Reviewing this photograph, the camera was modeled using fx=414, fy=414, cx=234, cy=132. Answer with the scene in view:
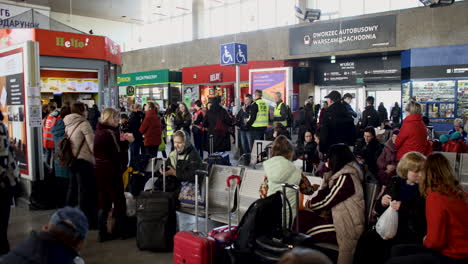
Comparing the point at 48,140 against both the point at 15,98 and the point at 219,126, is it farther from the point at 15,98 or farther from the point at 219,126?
the point at 219,126

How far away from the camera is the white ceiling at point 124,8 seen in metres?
25.9

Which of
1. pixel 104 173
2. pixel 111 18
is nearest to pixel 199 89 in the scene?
pixel 111 18

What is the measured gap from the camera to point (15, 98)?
638 cm

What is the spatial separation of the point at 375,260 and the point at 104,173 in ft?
10.00

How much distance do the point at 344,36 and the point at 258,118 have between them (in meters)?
9.28

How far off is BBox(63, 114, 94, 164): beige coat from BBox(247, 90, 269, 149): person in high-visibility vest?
4.55 m

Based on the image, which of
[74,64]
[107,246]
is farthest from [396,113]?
[107,246]

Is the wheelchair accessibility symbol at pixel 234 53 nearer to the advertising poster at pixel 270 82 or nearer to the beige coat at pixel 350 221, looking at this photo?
the advertising poster at pixel 270 82

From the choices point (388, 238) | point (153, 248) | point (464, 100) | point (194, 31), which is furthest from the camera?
point (194, 31)

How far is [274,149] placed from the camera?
12.8ft

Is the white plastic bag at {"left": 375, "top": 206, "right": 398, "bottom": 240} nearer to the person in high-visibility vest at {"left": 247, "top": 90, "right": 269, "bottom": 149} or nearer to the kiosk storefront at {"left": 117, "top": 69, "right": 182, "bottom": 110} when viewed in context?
the person in high-visibility vest at {"left": 247, "top": 90, "right": 269, "bottom": 149}

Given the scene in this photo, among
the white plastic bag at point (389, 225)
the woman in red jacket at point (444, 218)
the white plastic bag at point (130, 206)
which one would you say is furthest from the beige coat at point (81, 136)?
the woman in red jacket at point (444, 218)

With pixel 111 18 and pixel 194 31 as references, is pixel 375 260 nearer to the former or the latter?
pixel 194 31

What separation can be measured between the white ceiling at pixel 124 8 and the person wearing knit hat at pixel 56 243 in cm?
2453
